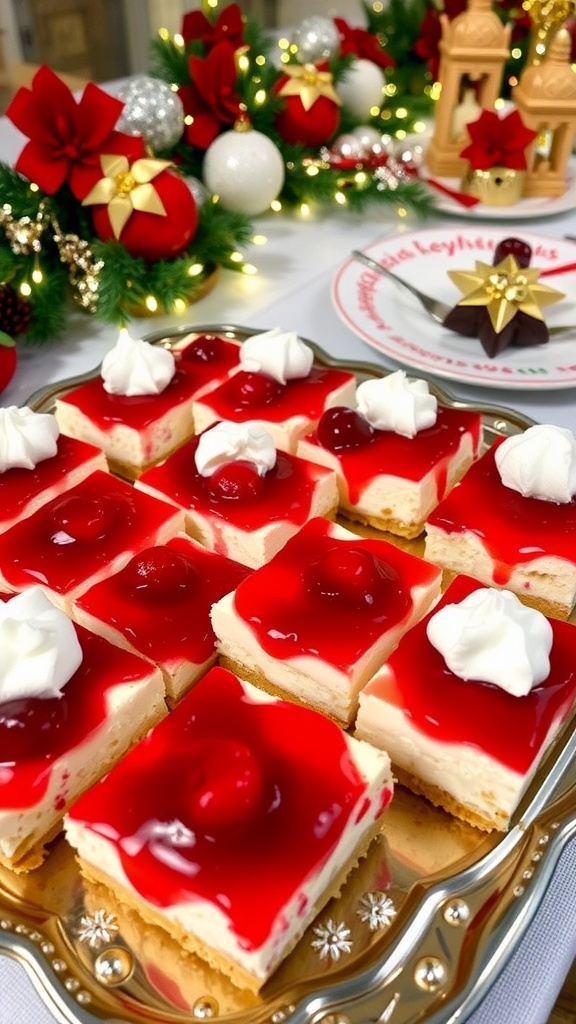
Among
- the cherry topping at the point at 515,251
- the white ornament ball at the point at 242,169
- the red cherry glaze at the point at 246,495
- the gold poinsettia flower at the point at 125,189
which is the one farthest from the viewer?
the white ornament ball at the point at 242,169

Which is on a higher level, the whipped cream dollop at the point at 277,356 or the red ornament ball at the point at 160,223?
the red ornament ball at the point at 160,223

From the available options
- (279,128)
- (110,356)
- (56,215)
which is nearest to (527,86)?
(279,128)

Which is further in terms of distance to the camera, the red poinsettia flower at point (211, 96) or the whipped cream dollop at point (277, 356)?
the red poinsettia flower at point (211, 96)

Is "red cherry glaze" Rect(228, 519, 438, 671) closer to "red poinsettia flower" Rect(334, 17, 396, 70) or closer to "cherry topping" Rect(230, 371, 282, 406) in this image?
"cherry topping" Rect(230, 371, 282, 406)

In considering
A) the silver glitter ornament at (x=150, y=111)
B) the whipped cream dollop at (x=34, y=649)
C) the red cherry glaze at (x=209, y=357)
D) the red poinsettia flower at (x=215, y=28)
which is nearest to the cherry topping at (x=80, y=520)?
the whipped cream dollop at (x=34, y=649)

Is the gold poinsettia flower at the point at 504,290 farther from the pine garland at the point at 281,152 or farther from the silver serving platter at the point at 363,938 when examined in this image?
the silver serving platter at the point at 363,938

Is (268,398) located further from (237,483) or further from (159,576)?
(159,576)
